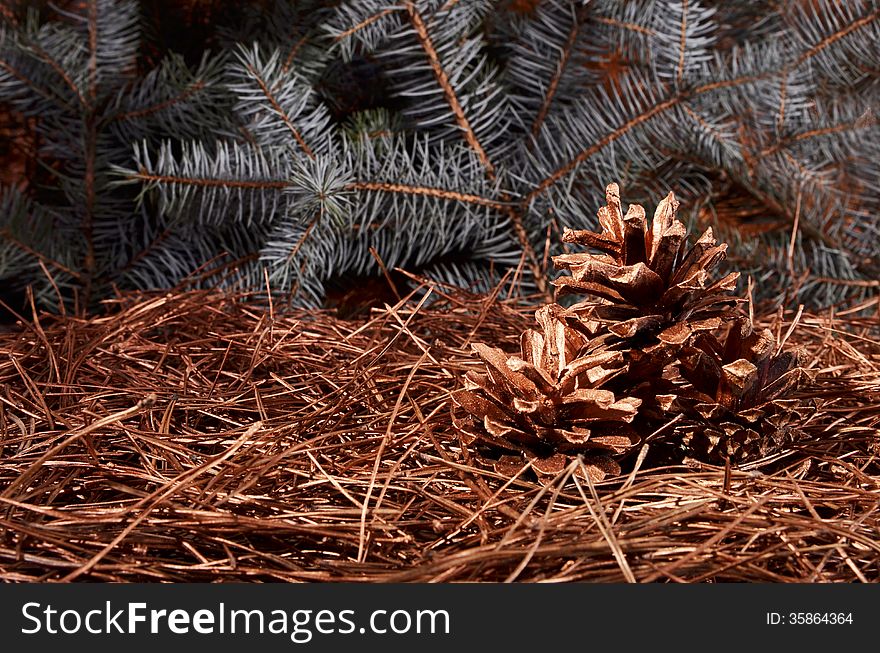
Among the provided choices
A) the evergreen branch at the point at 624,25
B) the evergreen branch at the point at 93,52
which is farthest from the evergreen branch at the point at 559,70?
the evergreen branch at the point at 93,52

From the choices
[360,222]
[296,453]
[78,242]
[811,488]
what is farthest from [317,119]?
[811,488]

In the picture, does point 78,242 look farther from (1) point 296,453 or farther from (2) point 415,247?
(1) point 296,453

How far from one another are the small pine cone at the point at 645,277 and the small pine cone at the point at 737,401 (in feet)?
0.06

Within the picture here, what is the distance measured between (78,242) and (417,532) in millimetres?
618

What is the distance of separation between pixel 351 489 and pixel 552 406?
11 cm

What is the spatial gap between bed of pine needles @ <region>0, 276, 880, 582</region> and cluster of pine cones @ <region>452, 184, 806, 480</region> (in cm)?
2

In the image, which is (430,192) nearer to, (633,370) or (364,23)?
(364,23)

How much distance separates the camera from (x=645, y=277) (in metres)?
0.43

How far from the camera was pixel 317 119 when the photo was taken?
769 millimetres

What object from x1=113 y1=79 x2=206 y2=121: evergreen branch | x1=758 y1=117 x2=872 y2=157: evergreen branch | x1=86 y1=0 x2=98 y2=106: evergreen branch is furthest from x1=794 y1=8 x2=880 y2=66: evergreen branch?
x1=86 y1=0 x2=98 y2=106: evergreen branch

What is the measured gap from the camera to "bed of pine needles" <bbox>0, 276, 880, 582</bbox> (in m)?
0.36

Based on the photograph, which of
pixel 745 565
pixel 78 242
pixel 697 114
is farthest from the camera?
pixel 78 242

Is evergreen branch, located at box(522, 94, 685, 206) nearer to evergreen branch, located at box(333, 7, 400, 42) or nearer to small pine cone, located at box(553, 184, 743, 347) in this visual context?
evergreen branch, located at box(333, 7, 400, 42)

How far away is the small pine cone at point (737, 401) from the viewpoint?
1.44ft
